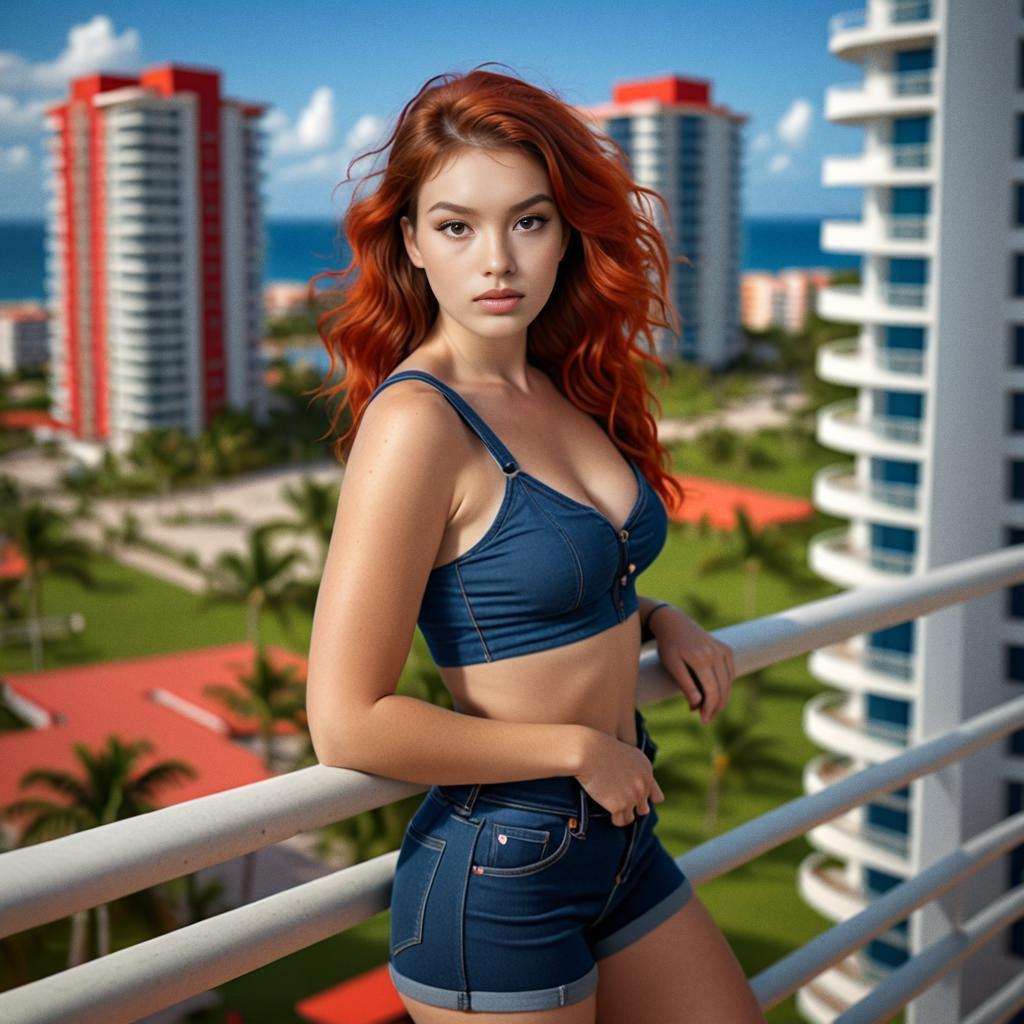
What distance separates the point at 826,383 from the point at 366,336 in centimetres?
3599

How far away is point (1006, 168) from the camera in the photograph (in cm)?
1496

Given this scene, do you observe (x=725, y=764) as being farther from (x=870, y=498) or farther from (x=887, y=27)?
(x=887, y=27)

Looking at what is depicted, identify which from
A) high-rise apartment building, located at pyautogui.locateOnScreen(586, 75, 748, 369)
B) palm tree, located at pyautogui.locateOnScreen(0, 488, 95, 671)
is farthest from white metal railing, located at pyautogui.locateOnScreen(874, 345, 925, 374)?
high-rise apartment building, located at pyautogui.locateOnScreen(586, 75, 748, 369)

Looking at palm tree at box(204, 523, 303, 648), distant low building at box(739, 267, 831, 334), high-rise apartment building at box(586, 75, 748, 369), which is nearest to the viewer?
palm tree at box(204, 523, 303, 648)

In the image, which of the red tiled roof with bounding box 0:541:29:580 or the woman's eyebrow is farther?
the red tiled roof with bounding box 0:541:29:580

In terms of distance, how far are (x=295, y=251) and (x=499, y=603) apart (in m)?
103

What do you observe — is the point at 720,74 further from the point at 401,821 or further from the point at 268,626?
the point at 401,821

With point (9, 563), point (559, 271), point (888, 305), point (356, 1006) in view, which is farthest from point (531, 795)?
point (9, 563)

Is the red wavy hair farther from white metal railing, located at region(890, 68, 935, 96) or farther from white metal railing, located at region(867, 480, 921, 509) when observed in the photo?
white metal railing, located at region(890, 68, 935, 96)

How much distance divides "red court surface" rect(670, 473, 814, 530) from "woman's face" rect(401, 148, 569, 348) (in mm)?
28461

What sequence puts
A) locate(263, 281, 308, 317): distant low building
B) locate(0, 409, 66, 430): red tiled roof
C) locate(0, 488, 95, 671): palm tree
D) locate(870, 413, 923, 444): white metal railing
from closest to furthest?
locate(870, 413, 923, 444): white metal railing → locate(0, 488, 95, 671): palm tree → locate(0, 409, 66, 430): red tiled roof → locate(263, 281, 308, 317): distant low building

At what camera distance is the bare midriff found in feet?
3.82

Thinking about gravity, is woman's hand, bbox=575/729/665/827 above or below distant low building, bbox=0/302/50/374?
below

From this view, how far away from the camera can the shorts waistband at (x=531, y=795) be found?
1.16 m
